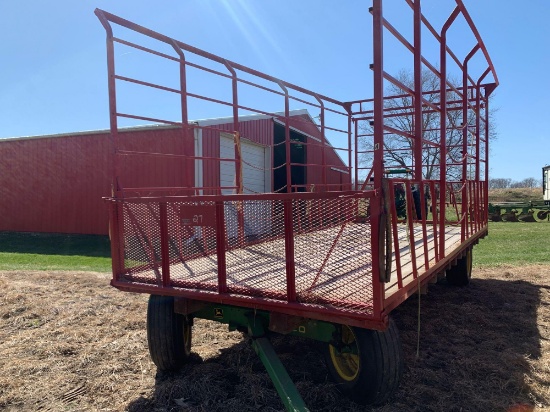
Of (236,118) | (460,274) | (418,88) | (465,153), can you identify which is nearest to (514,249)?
(460,274)

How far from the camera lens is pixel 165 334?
379 centimetres

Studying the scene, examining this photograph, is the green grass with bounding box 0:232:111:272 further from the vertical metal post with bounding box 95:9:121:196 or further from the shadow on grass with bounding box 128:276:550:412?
the vertical metal post with bounding box 95:9:121:196

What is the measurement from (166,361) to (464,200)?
3.56 metres

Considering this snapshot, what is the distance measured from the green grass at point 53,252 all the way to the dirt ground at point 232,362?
12.6ft

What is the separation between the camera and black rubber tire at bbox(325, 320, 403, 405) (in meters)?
2.93

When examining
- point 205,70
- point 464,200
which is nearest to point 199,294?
point 205,70

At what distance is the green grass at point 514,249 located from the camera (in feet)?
32.6

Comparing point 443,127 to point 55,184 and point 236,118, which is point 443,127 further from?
point 55,184

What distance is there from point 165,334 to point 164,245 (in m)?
0.86

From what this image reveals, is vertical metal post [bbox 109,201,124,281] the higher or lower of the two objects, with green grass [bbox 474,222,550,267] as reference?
higher

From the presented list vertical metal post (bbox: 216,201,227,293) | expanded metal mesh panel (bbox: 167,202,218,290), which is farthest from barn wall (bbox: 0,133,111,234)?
Answer: vertical metal post (bbox: 216,201,227,293)

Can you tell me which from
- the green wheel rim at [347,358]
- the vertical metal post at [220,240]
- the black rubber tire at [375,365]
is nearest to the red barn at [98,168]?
the vertical metal post at [220,240]

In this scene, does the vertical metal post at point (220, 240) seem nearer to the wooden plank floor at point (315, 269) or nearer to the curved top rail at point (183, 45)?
the wooden plank floor at point (315, 269)

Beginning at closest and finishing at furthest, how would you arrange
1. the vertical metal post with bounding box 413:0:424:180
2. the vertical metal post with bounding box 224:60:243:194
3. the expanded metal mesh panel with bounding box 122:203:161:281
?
the expanded metal mesh panel with bounding box 122:203:161:281 → the vertical metal post with bounding box 413:0:424:180 → the vertical metal post with bounding box 224:60:243:194
